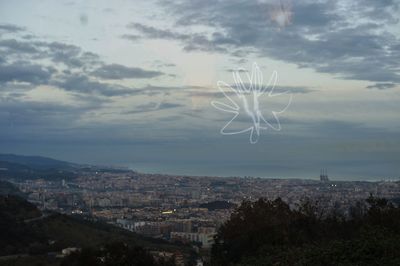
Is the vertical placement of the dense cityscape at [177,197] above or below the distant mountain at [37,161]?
below

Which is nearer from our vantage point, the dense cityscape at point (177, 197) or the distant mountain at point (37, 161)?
the dense cityscape at point (177, 197)

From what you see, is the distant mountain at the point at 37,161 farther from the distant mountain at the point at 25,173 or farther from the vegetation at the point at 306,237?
the vegetation at the point at 306,237

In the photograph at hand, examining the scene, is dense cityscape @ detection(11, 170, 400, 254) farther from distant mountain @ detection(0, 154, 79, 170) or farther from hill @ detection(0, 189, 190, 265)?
distant mountain @ detection(0, 154, 79, 170)

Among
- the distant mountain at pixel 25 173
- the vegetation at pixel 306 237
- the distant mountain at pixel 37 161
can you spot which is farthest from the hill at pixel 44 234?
the distant mountain at pixel 37 161

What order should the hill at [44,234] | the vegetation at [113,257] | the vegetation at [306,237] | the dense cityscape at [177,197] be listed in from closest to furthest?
the vegetation at [306,237] < the vegetation at [113,257] < the hill at [44,234] < the dense cityscape at [177,197]

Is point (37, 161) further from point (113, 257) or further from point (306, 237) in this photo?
point (113, 257)

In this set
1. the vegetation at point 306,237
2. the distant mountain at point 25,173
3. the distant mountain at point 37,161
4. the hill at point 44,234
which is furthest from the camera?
the distant mountain at point 37,161

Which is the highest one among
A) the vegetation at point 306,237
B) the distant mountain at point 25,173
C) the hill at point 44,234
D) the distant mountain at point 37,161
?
the distant mountain at point 37,161

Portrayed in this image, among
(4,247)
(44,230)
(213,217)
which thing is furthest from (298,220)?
(213,217)

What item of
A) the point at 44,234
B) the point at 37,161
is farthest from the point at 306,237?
the point at 37,161
